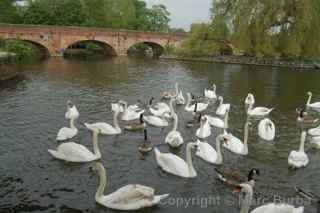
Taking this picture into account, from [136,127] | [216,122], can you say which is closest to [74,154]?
[136,127]

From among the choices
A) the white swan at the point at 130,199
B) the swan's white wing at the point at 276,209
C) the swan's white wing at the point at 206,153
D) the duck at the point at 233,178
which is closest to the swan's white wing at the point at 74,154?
the white swan at the point at 130,199

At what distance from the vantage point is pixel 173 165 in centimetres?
962

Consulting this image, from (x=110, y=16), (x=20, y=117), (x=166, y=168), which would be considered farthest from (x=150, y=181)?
(x=110, y=16)

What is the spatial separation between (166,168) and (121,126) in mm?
4660

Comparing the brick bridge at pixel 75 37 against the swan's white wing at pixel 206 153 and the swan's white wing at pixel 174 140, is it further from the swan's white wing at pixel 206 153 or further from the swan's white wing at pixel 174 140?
the swan's white wing at pixel 206 153

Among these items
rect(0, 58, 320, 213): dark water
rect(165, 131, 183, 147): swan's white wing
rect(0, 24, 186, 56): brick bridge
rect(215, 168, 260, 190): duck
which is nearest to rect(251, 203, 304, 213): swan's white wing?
rect(0, 58, 320, 213): dark water

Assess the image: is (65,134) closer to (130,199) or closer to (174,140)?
(174,140)

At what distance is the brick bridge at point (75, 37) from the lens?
151 feet

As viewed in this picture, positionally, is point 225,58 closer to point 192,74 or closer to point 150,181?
point 192,74

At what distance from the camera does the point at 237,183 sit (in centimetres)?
883

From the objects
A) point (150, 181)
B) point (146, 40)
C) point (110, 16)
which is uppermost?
point (110, 16)

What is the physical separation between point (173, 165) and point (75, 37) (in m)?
44.4

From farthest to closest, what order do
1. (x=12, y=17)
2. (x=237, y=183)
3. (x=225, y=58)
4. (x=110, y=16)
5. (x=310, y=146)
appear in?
(x=110, y=16) → (x=12, y=17) → (x=225, y=58) → (x=310, y=146) → (x=237, y=183)

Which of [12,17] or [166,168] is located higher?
[12,17]
